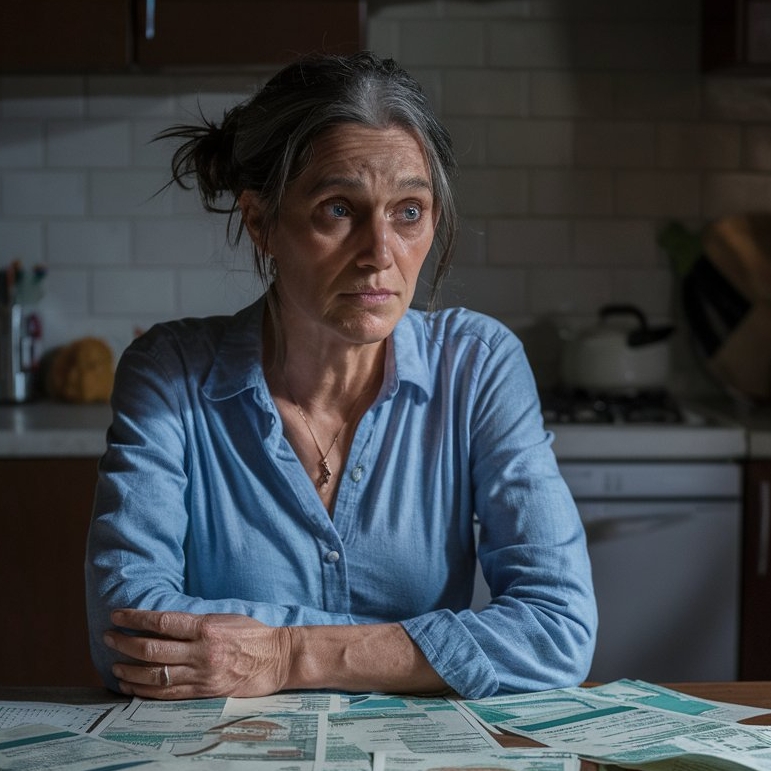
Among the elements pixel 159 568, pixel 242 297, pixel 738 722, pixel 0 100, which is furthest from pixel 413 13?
pixel 738 722

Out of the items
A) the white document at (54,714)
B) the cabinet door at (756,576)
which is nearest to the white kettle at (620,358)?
the cabinet door at (756,576)

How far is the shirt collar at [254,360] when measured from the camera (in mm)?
1550

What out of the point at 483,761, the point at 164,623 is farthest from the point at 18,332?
the point at 483,761

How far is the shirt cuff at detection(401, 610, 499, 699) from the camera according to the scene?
1238mm

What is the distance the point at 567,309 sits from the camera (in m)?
3.14

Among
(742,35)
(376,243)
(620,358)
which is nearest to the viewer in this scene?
(376,243)

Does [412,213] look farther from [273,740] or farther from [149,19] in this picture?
[149,19]

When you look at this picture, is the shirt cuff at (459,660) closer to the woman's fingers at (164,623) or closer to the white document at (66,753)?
the woman's fingers at (164,623)

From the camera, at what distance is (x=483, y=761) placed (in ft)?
3.32

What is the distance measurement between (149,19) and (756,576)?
1.92 meters

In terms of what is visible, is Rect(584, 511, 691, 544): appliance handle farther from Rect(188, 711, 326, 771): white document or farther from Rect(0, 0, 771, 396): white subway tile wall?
Rect(188, 711, 326, 771): white document

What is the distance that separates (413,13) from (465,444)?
1.86 meters

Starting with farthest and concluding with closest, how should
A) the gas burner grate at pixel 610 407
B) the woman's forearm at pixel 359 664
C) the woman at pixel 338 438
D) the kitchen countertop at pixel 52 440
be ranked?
the gas burner grate at pixel 610 407 < the kitchen countertop at pixel 52 440 < the woman at pixel 338 438 < the woman's forearm at pixel 359 664

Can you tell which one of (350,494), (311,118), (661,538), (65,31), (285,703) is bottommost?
(661,538)
